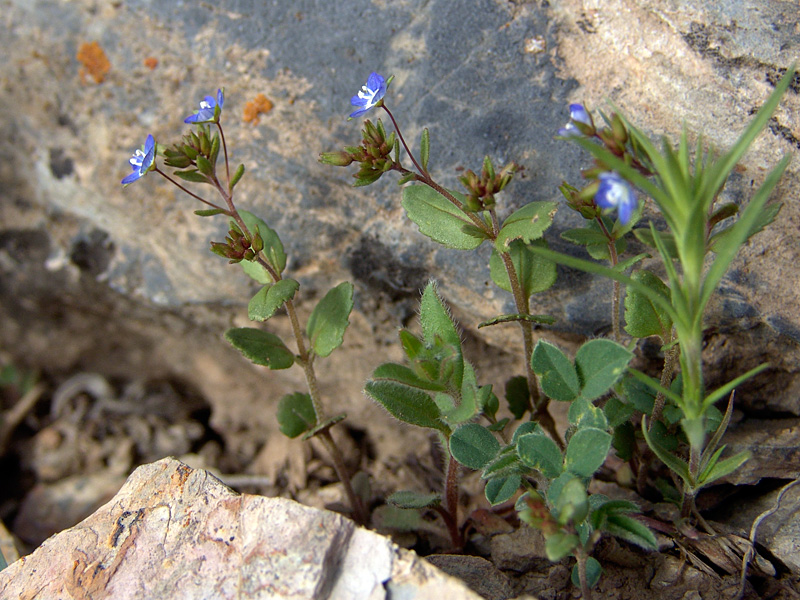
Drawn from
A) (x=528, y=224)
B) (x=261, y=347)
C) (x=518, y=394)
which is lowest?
(x=261, y=347)

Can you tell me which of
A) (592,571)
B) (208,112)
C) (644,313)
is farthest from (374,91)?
→ (592,571)

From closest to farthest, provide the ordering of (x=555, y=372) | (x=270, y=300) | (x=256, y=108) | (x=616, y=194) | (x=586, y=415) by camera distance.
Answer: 1. (x=616, y=194)
2. (x=586, y=415)
3. (x=555, y=372)
4. (x=270, y=300)
5. (x=256, y=108)

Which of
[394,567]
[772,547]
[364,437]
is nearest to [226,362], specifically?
[364,437]

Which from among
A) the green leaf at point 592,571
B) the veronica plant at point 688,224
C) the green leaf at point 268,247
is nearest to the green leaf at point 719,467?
the veronica plant at point 688,224

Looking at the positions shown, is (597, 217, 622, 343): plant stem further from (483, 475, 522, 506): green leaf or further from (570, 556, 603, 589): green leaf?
(570, 556, 603, 589): green leaf

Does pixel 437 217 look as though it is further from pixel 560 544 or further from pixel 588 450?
pixel 560 544

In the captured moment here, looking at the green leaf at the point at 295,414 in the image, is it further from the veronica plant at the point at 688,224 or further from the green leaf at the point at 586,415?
the veronica plant at the point at 688,224
